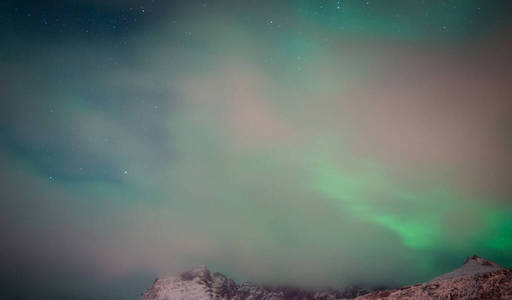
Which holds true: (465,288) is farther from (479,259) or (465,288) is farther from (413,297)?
(479,259)

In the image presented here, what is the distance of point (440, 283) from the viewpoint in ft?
209

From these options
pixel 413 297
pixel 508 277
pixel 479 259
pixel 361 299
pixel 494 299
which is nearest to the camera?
pixel 494 299

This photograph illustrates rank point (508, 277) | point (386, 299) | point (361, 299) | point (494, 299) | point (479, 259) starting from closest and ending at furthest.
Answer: point (494, 299), point (508, 277), point (386, 299), point (361, 299), point (479, 259)

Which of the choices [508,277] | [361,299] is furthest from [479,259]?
[508,277]

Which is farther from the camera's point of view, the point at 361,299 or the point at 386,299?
the point at 361,299

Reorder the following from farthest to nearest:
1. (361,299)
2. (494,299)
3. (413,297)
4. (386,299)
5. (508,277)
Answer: (361,299) → (386,299) → (413,297) → (508,277) → (494,299)

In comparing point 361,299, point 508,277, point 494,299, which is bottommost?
point 361,299

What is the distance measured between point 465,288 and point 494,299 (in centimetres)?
663

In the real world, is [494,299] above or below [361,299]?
above

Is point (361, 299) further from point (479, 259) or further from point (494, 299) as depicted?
point (479, 259)

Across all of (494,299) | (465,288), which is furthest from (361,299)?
(494,299)

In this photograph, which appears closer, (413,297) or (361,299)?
(413,297)

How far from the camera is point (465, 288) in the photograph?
180 feet

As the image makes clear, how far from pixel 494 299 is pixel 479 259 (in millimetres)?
167909
